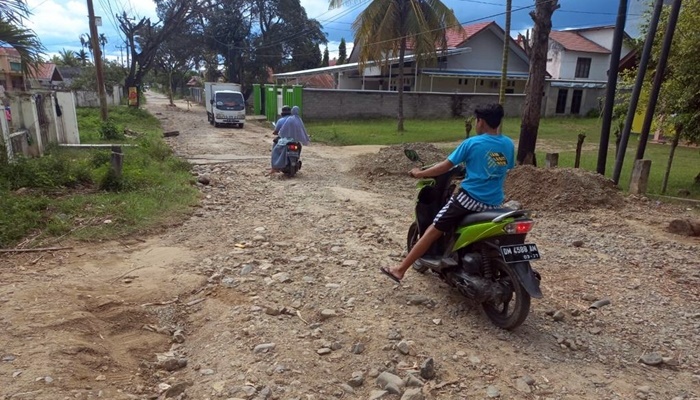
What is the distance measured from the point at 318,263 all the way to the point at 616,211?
523 cm

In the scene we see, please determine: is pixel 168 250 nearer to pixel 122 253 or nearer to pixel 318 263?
pixel 122 253

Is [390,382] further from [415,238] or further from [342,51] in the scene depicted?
[342,51]

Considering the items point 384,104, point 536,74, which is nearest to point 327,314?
point 536,74

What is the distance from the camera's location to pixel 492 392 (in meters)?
2.92

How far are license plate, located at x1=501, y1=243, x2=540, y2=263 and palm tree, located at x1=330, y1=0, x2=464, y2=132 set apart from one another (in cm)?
1816

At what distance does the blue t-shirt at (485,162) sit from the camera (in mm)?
3750

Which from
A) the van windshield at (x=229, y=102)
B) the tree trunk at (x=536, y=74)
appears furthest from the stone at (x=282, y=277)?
the van windshield at (x=229, y=102)

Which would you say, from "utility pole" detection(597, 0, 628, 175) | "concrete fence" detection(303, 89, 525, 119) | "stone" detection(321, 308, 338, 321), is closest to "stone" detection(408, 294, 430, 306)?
"stone" detection(321, 308, 338, 321)

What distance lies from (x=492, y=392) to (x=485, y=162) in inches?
67.2

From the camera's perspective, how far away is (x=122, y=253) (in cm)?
531

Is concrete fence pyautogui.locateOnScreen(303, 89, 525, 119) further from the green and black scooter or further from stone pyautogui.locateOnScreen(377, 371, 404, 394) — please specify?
stone pyautogui.locateOnScreen(377, 371, 404, 394)

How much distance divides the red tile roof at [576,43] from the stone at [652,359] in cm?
4045

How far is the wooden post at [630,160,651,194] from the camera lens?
28.2 feet

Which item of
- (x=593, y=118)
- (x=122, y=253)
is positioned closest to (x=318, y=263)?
(x=122, y=253)
